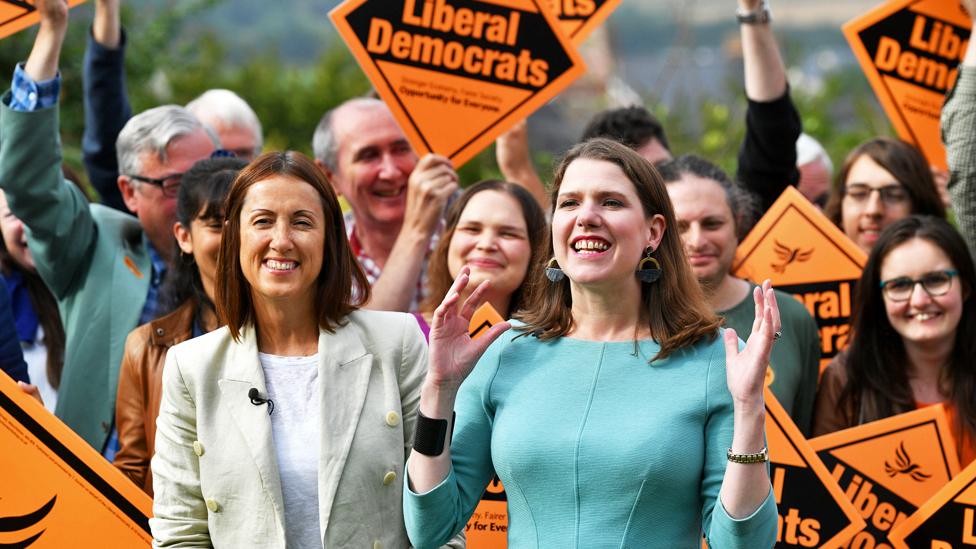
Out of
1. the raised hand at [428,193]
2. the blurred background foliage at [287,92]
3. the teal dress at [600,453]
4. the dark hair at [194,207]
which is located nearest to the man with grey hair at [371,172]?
the raised hand at [428,193]

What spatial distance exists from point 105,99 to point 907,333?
333 cm

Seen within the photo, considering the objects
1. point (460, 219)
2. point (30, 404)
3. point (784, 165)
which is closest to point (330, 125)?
point (460, 219)

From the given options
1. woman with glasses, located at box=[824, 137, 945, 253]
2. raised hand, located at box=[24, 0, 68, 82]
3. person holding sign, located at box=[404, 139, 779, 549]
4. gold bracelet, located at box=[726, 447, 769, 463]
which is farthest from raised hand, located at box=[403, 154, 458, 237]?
gold bracelet, located at box=[726, 447, 769, 463]

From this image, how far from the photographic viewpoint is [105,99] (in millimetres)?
5738

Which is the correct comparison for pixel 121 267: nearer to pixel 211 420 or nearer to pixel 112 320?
pixel 112 320

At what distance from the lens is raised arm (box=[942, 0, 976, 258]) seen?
15.8 ft

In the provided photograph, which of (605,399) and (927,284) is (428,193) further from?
(605,399)

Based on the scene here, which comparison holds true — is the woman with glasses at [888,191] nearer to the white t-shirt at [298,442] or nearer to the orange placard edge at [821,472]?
the orange placard edge at [821,472]

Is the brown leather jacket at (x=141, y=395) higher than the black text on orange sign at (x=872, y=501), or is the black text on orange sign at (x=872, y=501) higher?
the brown leather jacket at (x=141, y=395)

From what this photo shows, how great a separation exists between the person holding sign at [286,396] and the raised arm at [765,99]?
2.48 metres

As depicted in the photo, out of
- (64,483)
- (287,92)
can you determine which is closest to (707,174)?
(64,483)

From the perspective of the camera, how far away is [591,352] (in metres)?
3.44

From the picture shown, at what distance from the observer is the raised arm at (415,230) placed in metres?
5.34

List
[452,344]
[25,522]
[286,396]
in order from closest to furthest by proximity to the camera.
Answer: [452,344], [286,396], [25,522]
